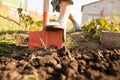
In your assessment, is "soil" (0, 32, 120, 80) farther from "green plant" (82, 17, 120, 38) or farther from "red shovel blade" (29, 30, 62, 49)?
"green plant" (82, 17, 120, 38)

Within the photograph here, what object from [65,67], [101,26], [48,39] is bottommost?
[65,67]

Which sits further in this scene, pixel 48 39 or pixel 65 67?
pixel 48 39

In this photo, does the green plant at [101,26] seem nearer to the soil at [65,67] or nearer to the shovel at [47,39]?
the shovel at [47,39]

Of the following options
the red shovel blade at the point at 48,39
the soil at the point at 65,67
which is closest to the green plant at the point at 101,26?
the red shovel blade at the point at 48,39

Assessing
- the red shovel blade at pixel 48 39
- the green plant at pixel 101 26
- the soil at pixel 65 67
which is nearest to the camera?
the soil at pixel 65 67

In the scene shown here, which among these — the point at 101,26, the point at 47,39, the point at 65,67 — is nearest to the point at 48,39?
the point at 47,39

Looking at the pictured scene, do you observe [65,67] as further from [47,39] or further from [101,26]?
[101,26]

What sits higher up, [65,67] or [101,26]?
[101,26]

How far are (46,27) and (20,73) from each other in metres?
1.03

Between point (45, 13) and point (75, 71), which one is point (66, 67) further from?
point (45, 13)

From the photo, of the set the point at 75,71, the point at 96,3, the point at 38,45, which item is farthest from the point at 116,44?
the point at 96,3

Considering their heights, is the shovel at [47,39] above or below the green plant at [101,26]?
below

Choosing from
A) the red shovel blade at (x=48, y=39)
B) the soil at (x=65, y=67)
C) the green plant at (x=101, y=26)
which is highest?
the green plant at (x=101, y=26)

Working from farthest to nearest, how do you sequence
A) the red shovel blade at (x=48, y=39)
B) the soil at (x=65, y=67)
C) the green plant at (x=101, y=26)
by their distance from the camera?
the green plant at (x=101, y=26), the red shovel blade at (x=48, y=39), the soil at (x=65, y=67)
